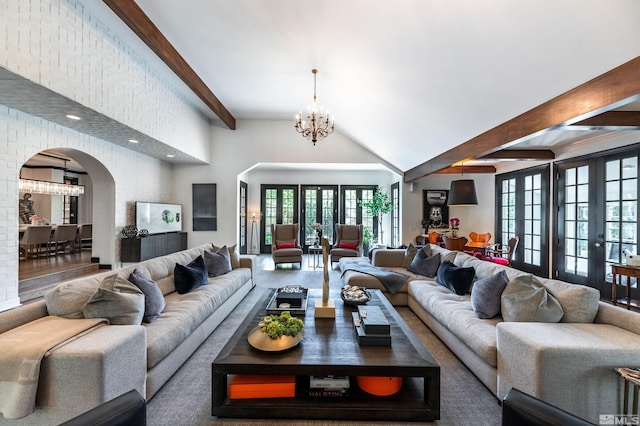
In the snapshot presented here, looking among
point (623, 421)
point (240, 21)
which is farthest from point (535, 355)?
point (240, 21)

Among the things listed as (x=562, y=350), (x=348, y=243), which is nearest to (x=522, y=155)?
(x=348, y=243)

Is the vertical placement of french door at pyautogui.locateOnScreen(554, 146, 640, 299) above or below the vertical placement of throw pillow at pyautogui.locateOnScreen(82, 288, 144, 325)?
above

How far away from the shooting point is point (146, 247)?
A: 5613mm

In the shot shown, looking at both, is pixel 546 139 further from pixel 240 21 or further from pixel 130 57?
pixel 130 57

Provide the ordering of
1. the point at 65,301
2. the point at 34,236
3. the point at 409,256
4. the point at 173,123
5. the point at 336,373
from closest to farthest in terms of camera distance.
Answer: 1. the point at 336,373
2. the point at 65,301
3. the point at 409,256
4. the point at 173,123
5. the point at 34,236

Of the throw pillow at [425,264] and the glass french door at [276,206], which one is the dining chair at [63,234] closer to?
the glass french door at [276,206]

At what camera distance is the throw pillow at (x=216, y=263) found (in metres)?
3.88

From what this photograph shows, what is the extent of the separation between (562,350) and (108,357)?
248cm

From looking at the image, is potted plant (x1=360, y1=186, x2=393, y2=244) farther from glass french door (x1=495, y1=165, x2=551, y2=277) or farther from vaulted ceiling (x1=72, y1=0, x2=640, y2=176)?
vaulted ceiling (x1=72, y1=0, x2=640, y2=176)

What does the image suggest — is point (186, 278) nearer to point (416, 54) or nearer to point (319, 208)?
point (416, 54)

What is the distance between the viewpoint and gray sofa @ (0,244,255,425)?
1491 millimetres

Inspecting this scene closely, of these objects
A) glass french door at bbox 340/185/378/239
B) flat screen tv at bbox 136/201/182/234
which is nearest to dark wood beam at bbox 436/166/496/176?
glass french door at bbox 340/185/378/239

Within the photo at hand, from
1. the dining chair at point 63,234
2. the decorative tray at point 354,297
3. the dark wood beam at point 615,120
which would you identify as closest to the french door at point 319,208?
the dining chair at point 63,234

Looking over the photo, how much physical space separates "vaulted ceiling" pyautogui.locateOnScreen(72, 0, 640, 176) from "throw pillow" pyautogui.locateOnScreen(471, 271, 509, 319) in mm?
1482
